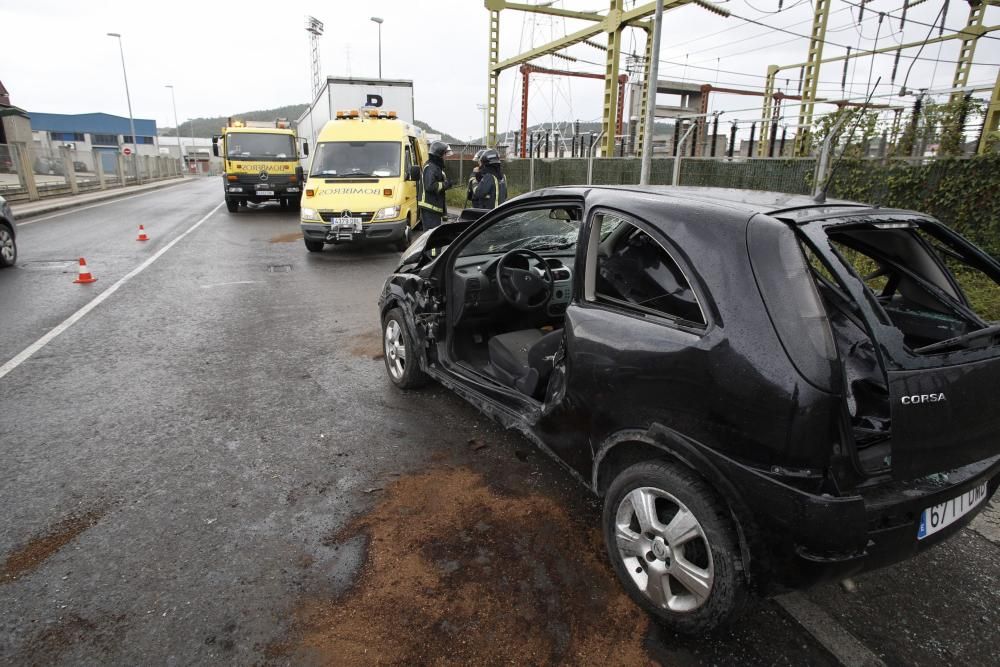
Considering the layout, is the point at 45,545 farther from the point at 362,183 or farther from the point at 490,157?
the point at 362,183

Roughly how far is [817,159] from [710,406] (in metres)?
7.98

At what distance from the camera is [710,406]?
1.98 meters

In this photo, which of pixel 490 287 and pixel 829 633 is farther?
pixel 490 287

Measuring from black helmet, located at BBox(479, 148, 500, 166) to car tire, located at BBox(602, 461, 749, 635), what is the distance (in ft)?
24.8

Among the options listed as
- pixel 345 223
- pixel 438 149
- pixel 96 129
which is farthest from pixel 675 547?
pixel 96 129

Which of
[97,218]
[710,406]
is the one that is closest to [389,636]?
[710,406]

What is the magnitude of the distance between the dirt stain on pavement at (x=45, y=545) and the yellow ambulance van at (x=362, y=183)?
805 centimetres

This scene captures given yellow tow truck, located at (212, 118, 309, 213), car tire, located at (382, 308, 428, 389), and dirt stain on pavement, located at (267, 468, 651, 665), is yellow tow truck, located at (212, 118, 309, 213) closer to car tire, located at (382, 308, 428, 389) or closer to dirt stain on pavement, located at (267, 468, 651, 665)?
car tire, located at (382, 308, 428, 389)

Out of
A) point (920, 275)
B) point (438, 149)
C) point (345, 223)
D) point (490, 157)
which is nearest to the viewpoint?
point (920, 275)

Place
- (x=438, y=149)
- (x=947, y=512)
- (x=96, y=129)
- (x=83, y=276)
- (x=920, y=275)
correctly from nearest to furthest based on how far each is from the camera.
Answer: (x=947, y=512) → (x=920, y=275) → (x=83, y=276) → (x=438, y=149) → (x=96, y=129)

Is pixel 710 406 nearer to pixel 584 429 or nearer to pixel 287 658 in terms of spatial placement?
pixel 584 429

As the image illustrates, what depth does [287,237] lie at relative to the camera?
13734 millimetres

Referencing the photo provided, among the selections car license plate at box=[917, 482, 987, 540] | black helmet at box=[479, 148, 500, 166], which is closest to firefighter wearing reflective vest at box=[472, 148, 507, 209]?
black helmet at box=[479, 148, 500, 166]

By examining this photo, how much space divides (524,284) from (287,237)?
37.5ft
